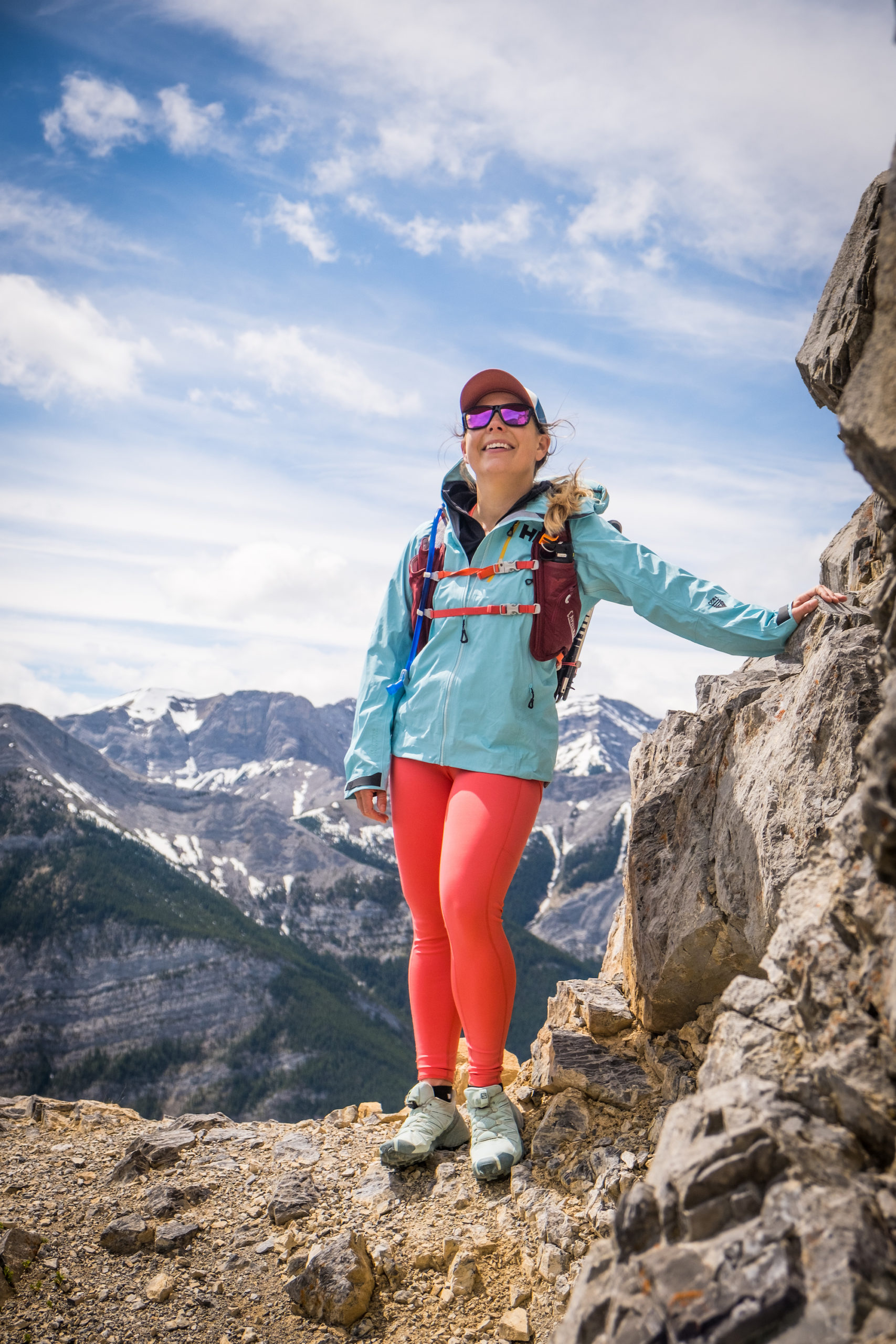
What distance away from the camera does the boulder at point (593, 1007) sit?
750 centimetres

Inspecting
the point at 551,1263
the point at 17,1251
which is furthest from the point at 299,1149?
the point at 551,1263

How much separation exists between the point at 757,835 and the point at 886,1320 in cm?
346

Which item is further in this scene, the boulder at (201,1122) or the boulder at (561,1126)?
the boulder at (201,1122)

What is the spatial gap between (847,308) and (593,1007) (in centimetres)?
612

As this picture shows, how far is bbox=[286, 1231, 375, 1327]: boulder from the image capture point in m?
5.51

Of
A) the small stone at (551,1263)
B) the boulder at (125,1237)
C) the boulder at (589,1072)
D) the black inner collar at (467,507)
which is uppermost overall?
the black inner collar at (467,507)

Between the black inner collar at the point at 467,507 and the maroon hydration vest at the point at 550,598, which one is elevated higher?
the black inner collar at the point at 467,507

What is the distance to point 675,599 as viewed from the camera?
6270 millimetres

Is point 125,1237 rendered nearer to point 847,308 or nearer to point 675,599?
point 675,599

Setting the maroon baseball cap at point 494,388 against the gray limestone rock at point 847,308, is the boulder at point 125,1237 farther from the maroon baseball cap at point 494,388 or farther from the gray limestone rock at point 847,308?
the gray limestone rock at point 847,308

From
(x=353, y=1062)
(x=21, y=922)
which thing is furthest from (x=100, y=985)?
(x=353, y=1062)

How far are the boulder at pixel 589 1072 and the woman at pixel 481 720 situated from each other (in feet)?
1.81

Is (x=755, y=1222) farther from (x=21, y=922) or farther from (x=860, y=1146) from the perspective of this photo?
(x=21, y=922)

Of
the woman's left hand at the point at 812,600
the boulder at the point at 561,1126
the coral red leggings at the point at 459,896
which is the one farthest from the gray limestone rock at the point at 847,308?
the boulder at the point at 561,1126
